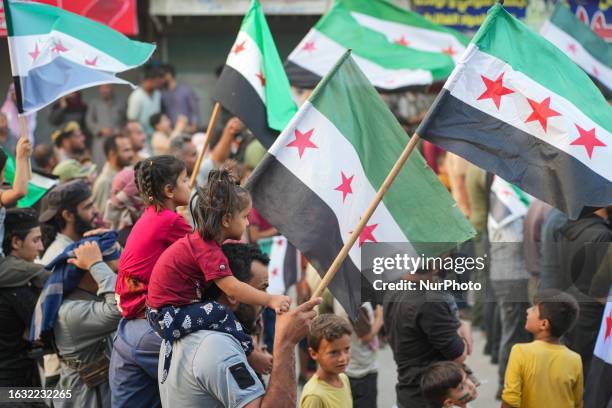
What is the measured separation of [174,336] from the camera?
171 inches

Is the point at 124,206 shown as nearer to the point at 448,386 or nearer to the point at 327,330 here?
the point at 327,330

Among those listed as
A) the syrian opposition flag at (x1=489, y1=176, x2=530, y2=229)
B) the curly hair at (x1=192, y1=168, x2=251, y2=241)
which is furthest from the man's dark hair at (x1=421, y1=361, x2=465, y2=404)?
the syrian opposition flag at (x1=489, y1=176, x2=530, y2=229)

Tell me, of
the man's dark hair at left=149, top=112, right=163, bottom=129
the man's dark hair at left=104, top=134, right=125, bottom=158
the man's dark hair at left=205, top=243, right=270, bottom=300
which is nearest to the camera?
the man's dark hair at left=205, top=243, right=270, bottom=300

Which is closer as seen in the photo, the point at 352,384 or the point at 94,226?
the point at 94,226

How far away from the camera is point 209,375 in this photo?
4172mm

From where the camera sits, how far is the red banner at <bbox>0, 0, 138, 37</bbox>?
806cm

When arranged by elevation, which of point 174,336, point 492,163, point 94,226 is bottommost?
point 94,226

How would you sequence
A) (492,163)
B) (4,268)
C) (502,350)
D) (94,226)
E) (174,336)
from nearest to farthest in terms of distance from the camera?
(174,336), (492,163), (4,268), (94,226), (502,350)

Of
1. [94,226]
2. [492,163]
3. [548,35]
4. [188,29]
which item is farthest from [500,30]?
[188,29]

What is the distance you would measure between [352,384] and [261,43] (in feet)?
8.41

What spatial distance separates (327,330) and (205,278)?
1.73m

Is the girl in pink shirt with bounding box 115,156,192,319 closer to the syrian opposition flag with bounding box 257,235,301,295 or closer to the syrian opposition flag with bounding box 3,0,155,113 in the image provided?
the syrian opposition flag with bounding box 3,0,155,113

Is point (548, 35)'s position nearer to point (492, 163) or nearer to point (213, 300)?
point (492, 163)

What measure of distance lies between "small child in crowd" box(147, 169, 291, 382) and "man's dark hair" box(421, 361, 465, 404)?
5.63ft
